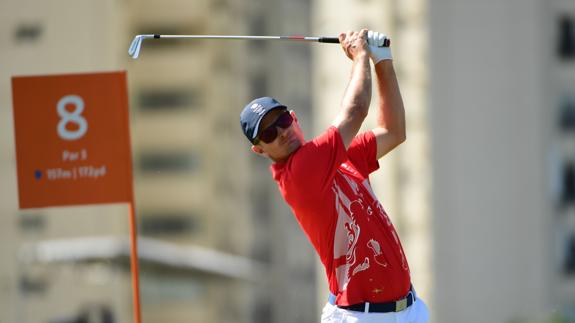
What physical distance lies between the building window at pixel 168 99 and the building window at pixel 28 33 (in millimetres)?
27257

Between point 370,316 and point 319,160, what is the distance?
30.9 inches

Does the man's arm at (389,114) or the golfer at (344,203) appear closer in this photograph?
the golfer at (344,203)

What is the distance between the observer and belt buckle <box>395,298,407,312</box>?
744 cm

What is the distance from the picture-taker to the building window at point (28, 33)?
24.7 meters

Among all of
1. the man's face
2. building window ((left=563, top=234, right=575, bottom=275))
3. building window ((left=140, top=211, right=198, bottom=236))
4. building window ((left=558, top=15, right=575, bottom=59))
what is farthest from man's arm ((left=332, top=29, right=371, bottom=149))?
building window ((left=563, top=234, right=575, bottom=275))

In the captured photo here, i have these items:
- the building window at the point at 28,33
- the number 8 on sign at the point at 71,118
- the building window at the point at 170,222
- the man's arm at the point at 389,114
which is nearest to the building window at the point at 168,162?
the building window at the point at 170,222

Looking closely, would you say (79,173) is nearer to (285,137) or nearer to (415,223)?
(285,137)

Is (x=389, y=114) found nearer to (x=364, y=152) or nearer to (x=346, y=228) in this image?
(x=364, y=152)

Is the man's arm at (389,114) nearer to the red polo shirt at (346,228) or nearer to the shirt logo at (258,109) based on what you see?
the red polo shirt at (346,228)

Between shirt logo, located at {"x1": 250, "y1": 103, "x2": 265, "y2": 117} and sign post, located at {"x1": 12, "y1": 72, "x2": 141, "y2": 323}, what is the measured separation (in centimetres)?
206

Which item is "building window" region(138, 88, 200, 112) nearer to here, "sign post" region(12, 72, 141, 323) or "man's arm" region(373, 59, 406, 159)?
"sign post" region(12, 72, 141, 323)

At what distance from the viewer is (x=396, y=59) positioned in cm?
5625

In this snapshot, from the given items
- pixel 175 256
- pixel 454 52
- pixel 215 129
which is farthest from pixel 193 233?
pixel 175 256

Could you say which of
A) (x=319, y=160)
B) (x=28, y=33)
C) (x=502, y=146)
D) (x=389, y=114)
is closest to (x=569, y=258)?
(x=502, y=146)
